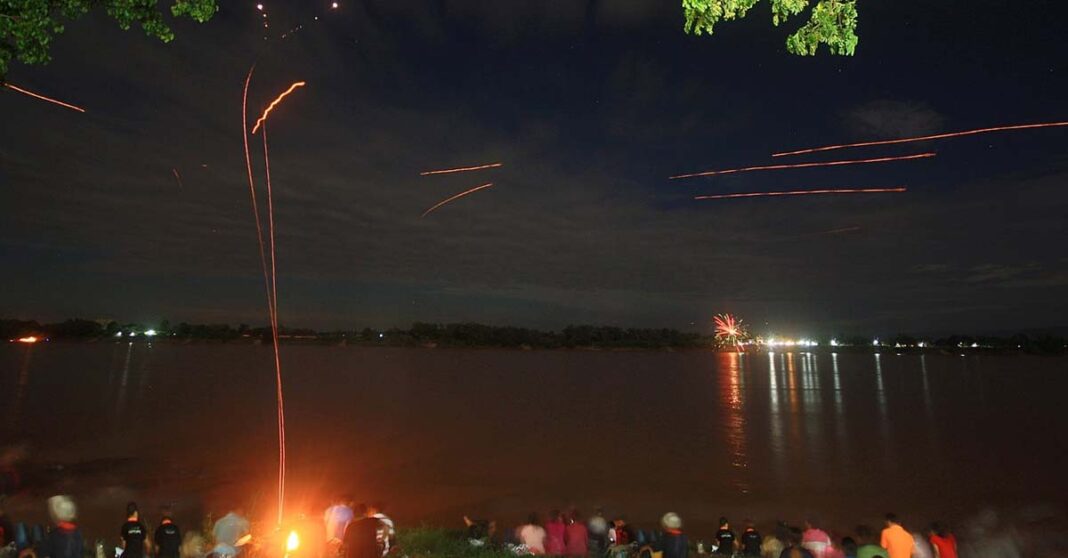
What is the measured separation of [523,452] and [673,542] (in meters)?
23.7

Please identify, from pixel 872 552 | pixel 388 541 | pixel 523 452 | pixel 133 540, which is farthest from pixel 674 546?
pixel 523 452

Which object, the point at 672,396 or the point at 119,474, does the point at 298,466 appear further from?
the point at 672,396

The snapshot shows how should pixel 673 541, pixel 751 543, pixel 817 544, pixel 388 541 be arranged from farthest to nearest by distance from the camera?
pixel 751 543, pixel 817 544, pixel 673 541, pixel 388 541

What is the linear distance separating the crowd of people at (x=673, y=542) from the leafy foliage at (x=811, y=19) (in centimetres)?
827

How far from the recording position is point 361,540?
7859 millimetres

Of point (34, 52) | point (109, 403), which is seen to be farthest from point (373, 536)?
point (109, 403)

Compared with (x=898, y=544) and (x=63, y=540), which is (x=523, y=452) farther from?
(x=63, y=540)

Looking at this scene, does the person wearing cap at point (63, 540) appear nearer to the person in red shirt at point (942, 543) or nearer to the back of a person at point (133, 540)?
the back of a person at point (133, 540)

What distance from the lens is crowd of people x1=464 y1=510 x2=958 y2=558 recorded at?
38.5 ft

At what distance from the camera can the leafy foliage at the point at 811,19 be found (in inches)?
242

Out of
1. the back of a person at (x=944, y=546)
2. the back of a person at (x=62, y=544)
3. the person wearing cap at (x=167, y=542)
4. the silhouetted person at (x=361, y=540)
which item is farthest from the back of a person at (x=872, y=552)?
the back of a person at (x=62, y=544)

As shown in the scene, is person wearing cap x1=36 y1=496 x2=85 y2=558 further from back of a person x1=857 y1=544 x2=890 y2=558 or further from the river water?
back of a person x1=857 y1=544 x2=890 y2=558

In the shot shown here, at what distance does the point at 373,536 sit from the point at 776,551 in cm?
1064

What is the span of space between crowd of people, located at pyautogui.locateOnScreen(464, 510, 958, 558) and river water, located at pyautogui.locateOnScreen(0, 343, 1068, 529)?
7.53 m
